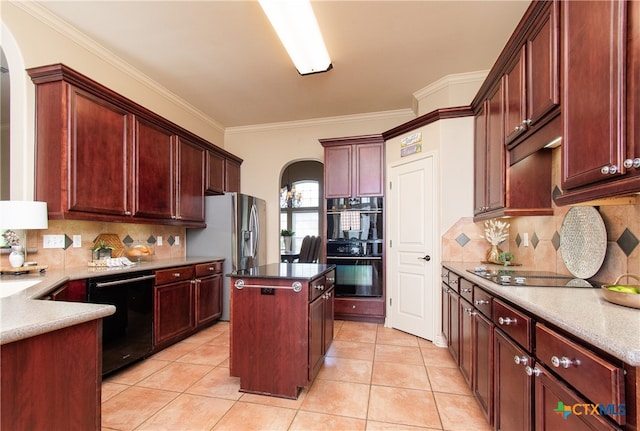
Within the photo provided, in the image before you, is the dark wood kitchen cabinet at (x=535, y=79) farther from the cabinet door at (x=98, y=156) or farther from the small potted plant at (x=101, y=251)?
the small potted plant at (x=101, y=251)

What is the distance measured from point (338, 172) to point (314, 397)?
281 cm

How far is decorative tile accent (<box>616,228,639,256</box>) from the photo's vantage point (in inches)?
58.2

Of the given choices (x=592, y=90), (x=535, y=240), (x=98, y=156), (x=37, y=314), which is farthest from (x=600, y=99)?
(x=98, y=156)

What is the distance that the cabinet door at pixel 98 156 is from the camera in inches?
94.9

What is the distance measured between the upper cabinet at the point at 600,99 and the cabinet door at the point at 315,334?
5.50 ft

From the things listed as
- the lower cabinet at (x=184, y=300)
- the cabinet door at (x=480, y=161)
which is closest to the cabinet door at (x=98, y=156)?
the lower cabinet at (x=184, y=300)

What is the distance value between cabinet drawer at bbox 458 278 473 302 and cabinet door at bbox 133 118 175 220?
10.1 feet

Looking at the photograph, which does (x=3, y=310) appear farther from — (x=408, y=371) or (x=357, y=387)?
(x=408, y=371)

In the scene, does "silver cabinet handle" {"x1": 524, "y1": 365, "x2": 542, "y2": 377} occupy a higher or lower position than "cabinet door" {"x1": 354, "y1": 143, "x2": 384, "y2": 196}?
lower

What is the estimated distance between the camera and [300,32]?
Result: 8.17 ft

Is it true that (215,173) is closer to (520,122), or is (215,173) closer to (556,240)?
(520,122)

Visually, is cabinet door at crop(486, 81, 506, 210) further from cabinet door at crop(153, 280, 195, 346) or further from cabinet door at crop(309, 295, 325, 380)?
cabinet door at crop(153, 280, 195, 346)

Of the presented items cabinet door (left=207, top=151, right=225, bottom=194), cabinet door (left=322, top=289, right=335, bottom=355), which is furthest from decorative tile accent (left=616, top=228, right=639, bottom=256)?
cabinet door (left=207, top=151, right=225, bottom=194)

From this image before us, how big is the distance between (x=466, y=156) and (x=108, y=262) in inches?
148
